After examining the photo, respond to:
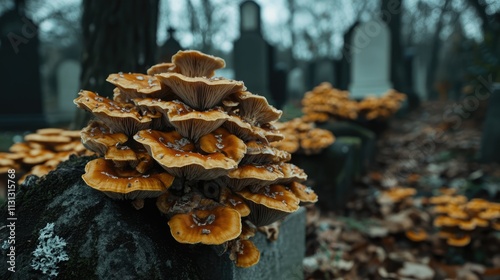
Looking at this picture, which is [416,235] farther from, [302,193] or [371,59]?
[371,59]

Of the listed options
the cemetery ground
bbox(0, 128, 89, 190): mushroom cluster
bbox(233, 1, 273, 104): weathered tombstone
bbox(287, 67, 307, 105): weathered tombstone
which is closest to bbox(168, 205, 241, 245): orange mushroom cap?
bbox(0, 128, 89, 190): mushroom cluster

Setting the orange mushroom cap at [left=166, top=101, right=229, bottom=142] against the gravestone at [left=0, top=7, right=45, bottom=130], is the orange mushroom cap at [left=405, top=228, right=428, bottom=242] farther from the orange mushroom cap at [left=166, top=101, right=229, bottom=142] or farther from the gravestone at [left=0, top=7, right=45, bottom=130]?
the gravestone at [left=0, top=7, right=45, bottom=130]

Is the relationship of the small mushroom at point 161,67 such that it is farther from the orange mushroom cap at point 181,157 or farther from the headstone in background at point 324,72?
the headstone in background at point 324,72

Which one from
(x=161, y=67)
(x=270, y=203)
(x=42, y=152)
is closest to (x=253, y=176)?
(x=270, y=203)

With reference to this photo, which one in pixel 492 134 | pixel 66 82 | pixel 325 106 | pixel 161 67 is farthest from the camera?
pixel 66 82

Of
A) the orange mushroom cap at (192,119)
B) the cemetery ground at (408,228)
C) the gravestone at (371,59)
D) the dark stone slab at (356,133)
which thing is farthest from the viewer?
the gravestone at (371,59)

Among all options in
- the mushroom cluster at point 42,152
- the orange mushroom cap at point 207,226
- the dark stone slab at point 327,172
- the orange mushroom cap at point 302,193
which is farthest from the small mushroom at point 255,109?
the dark stone slab at point 327,172

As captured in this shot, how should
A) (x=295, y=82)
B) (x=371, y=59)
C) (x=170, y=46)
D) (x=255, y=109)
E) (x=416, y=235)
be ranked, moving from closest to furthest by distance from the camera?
(x=255, y=109)
(x=416, y=235)
(x=170, y=46)
(x=371, y=59)
(x=295, y=82)
